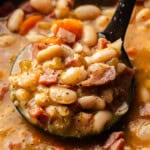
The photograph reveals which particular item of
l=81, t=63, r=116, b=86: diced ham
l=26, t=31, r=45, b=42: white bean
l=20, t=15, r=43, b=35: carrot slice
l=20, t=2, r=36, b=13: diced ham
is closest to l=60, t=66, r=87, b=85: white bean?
l=81, t=63, r=116, b=86: diced ham

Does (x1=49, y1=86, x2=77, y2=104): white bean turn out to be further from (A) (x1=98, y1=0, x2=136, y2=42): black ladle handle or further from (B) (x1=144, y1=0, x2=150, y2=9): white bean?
(B) (x1=144, y1=0, x2=150, y2=9): white bean

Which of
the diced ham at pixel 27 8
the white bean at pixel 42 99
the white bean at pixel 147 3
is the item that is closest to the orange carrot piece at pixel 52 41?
the white bean at pixel 42 99

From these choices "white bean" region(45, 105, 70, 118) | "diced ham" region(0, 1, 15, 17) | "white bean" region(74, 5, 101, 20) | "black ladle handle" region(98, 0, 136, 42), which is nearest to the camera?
"white bean" region(45, 105, 70, 118)

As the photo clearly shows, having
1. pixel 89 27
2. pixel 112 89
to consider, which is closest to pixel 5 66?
pixel 89 27

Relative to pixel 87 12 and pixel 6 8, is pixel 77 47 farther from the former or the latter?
pixel 6 8

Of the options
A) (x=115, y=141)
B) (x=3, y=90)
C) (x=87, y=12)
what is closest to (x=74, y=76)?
(x=115, y=141)

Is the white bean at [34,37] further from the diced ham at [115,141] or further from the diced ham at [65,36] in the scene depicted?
the diced ham at [115,141]

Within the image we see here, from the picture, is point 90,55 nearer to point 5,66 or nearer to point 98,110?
point 98,110
